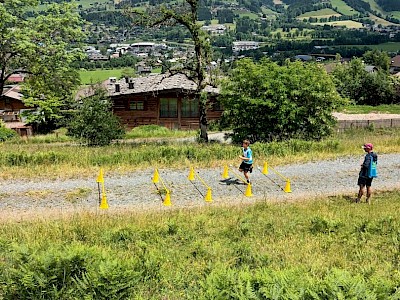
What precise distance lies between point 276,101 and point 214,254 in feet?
49.7

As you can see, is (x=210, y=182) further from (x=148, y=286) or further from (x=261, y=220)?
(x=148, y=286)

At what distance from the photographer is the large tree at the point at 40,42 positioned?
25.3m

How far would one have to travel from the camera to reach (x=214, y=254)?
8.88 meters

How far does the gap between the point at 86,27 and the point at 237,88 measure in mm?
12465

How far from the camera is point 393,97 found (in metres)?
65.8

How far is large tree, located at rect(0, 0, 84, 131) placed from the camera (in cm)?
2534

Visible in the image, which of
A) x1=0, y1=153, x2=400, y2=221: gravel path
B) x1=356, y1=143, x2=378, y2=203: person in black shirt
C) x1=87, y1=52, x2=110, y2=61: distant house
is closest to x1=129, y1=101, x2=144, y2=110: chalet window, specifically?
x1=0, y1=153, x2=400, y2=221: gravel path

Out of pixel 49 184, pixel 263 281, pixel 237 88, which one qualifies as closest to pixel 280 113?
pixel 237 88

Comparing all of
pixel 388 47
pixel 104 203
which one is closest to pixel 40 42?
pixel 104 203

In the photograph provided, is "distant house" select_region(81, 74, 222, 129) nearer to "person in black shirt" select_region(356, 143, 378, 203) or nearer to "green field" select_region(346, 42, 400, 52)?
"person in black shirt" select_region(356, 143, 378, 203)

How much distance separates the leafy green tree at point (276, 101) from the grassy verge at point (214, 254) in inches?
384

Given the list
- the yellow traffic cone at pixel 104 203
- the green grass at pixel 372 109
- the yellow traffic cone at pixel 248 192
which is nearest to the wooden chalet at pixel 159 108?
the green grass at pixel 372 109

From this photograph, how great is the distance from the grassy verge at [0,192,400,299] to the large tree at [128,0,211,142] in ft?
41.1

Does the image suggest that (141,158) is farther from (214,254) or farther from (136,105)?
(136,105)
